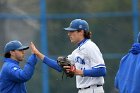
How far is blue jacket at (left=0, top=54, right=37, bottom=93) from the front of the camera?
9.98 m

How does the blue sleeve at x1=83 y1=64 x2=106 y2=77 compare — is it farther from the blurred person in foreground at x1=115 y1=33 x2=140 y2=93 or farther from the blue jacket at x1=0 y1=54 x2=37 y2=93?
the blue jacket at x1=0 y1=54 x2=37 y2=93

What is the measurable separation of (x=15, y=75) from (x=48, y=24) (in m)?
8.20

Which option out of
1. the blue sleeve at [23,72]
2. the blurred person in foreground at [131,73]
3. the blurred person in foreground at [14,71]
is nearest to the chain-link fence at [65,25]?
the blurred person in foreground at [14,71]

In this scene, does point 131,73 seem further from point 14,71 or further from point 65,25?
point 65,25

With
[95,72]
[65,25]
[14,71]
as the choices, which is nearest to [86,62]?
[95,72]

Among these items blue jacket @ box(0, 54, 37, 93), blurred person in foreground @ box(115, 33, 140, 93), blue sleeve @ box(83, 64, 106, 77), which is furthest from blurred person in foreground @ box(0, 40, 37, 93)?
blurred person in foreground @ box(115, 33, 140, 93)

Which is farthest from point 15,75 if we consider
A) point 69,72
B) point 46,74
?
point 46,74

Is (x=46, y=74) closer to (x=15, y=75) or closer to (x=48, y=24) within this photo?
(x=48, y=24)

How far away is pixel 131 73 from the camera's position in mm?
9500

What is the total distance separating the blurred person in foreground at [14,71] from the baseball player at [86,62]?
0.87 feet

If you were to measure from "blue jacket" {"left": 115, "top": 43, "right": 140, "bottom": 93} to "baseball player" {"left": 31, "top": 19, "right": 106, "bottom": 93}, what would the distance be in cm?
47

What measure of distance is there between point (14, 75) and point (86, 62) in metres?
1.06

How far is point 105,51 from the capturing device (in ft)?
59.7

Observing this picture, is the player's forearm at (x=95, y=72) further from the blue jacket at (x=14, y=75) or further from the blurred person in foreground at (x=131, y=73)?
the blue jacket at (x=14, y=75)
